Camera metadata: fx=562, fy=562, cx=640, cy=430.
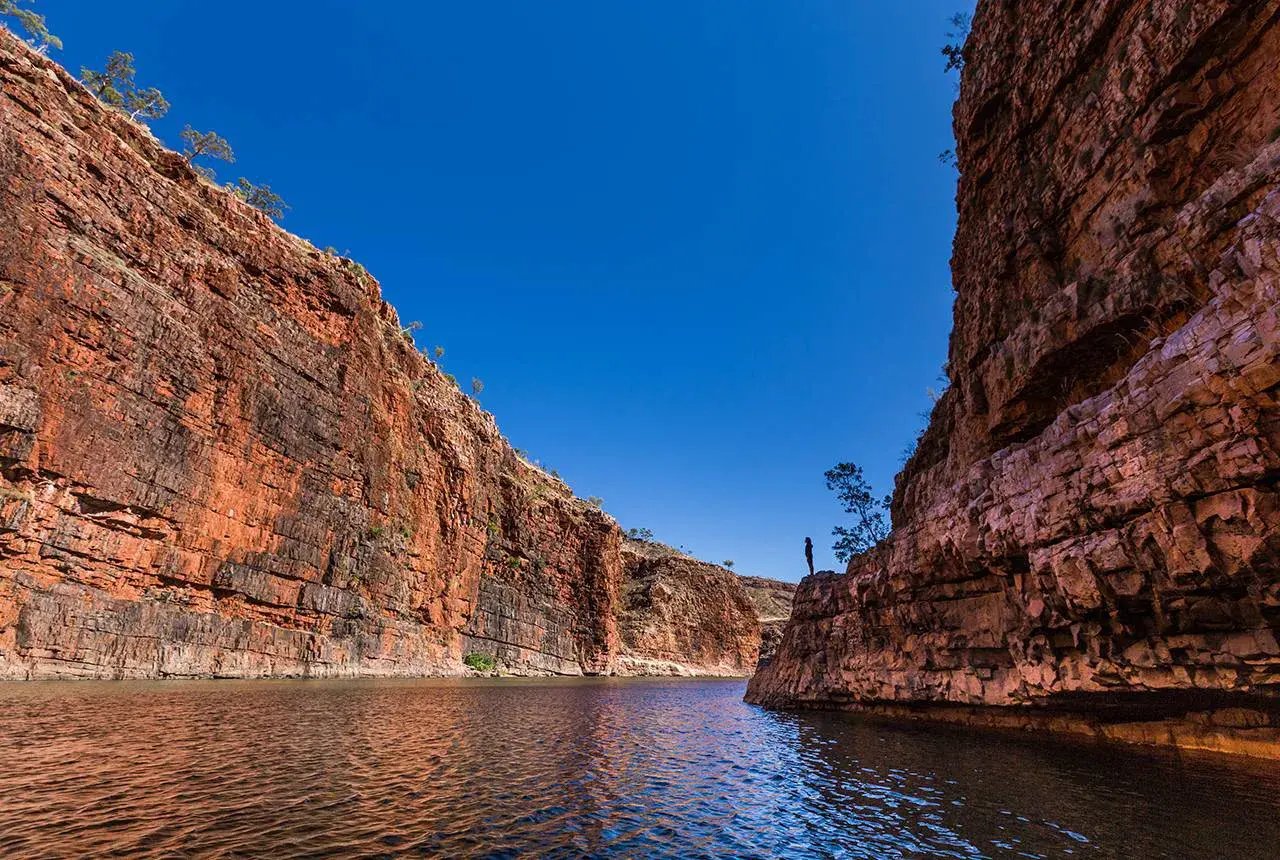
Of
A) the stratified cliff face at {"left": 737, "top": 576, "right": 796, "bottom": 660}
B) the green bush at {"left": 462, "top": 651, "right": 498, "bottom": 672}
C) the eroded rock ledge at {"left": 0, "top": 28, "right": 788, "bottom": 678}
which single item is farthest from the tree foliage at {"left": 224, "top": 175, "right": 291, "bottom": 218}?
the stratified cliff face at {"left": 737, "top": 576, "right": 796, "bottom": 660}

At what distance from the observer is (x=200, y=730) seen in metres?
13.3

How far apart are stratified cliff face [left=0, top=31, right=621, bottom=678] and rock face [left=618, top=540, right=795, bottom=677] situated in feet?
139

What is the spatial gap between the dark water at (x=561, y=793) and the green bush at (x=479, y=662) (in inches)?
1682

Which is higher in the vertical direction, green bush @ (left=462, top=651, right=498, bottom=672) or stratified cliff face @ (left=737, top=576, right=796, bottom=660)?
stratified cliff face @ (left=737, top=576, right=796, bottom=660)

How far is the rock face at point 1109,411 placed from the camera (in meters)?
10.9

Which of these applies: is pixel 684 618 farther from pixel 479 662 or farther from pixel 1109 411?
pixel 1109 411

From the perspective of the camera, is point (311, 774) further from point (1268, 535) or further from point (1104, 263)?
point (1104, 263)

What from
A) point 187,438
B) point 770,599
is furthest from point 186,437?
point 770,599

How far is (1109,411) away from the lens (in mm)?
13391

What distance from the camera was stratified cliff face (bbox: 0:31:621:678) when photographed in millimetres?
26188

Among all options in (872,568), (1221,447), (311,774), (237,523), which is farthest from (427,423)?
(1221,447)

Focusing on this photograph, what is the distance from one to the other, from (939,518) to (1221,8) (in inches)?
610

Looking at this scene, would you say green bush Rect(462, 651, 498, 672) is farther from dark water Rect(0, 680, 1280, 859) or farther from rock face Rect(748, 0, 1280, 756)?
dark water Rect(0, 680, 1280, 859)

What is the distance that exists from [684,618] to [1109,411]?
93025 mm
